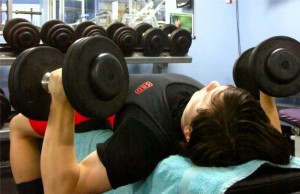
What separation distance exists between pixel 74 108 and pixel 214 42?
2.18m

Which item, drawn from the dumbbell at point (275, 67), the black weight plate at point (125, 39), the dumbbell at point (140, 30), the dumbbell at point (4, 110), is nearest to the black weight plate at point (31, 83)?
the dumbbell at point (275, 67)

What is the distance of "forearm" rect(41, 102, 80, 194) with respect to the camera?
0.77 meters

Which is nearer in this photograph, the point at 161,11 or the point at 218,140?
the point at 218,140

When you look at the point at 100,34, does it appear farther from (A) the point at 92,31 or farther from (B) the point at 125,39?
(B) the point at 125,39

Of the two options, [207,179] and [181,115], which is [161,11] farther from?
[207,179]

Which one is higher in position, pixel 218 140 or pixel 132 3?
pixel 132 3

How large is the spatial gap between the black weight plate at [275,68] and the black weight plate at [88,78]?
42 centimetres

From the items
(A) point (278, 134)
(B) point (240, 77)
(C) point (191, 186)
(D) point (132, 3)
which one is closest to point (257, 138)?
(A) point (278, 134)

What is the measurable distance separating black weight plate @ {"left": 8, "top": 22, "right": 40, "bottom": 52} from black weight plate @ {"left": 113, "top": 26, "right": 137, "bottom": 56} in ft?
1.51

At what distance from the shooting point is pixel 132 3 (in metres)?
2.64

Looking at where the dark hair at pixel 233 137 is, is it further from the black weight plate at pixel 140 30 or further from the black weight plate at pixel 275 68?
the black weight plate at pixel 140 30

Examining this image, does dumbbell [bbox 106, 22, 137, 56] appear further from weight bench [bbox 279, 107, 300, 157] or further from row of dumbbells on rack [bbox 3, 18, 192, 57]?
weight bench [bbox 279, 107, 300, 157]

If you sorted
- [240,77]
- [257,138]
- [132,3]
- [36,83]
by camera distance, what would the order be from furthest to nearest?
[132,3] → [240,77] → [36,83] → [257,138]

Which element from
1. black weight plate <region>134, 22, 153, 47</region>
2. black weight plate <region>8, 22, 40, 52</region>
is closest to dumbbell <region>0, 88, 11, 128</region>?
black weight plate <region>8, 22, 40, 52</region>
